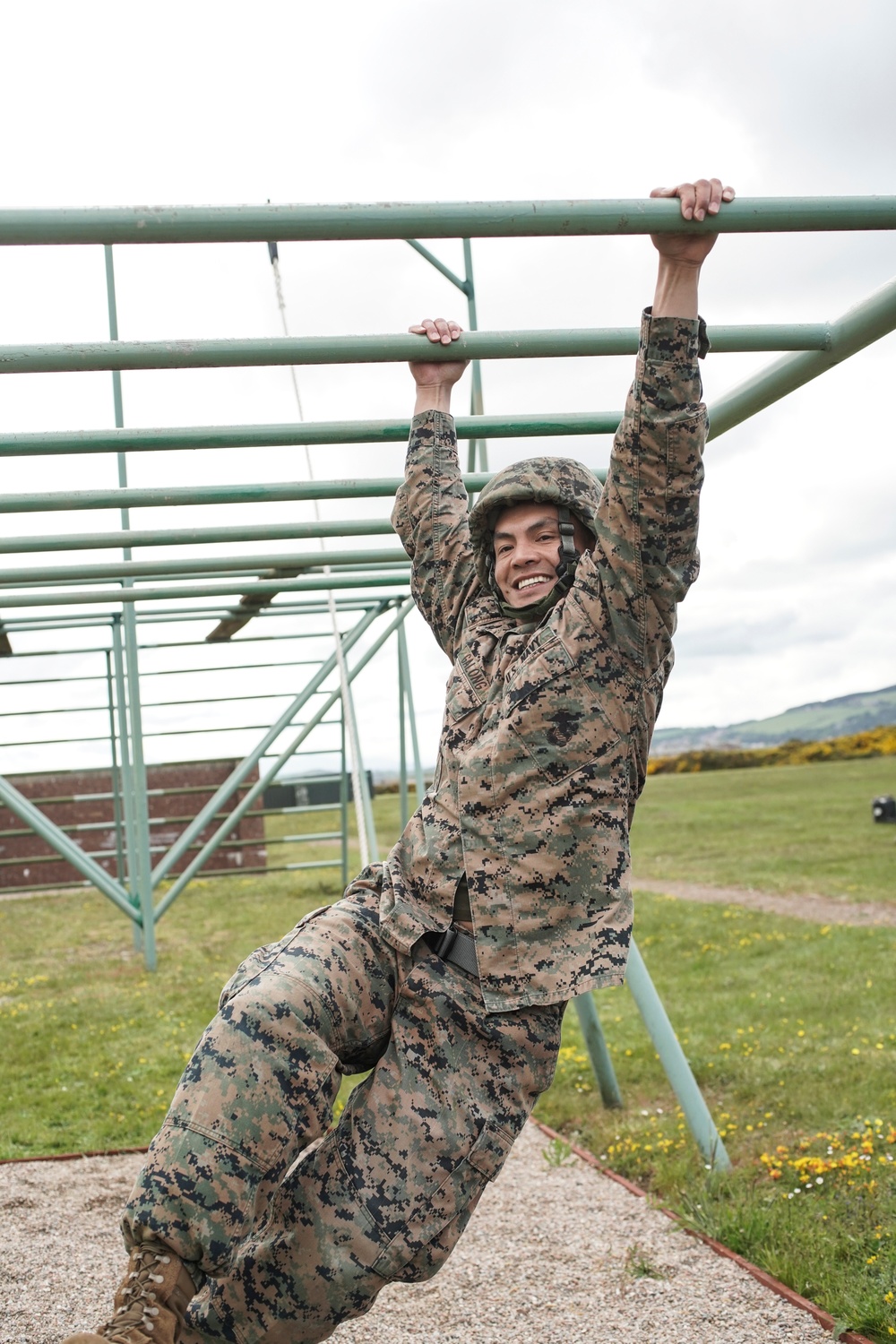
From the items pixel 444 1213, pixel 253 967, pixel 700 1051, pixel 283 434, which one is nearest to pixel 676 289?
pixel 283 434

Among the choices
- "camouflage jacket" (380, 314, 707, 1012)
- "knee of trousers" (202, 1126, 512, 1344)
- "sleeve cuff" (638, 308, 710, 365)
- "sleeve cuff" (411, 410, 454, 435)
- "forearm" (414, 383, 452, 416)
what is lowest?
"knee of trousers" (202, 1126, 512, 1344)

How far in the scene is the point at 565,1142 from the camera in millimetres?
5340

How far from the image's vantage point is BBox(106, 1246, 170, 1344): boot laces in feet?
6.51

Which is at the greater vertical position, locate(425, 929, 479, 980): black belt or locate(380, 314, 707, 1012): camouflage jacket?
locate(380, 314, 707, 1012): camouflage jacket

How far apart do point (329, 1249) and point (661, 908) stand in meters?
10.5

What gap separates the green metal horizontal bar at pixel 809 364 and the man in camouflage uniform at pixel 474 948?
78 centimetres

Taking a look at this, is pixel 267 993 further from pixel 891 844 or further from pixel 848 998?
pixel 891 844

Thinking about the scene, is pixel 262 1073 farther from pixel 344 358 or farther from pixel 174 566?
pixel 174 566

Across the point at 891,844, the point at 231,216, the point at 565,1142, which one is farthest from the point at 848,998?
the point at 891,844

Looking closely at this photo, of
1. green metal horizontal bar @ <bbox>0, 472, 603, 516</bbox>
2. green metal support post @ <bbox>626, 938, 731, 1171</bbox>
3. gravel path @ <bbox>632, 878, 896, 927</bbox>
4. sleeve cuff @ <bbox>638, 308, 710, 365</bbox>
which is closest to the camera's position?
sleeve cuff @ <bbox>638, 308, 710, 365</bbox>

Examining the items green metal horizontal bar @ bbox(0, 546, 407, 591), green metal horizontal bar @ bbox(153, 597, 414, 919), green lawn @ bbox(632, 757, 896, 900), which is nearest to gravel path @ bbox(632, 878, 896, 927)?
green lawn @ bbox(632, 757, 896, 900)

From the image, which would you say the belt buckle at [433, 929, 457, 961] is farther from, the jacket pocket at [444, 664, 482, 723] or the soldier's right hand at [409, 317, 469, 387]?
the soldier's right hand at [409, 317, 469, 387]

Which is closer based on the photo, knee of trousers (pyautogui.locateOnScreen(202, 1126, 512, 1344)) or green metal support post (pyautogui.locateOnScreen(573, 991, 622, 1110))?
knee of trousers (pyautogui.locateOnScreen(202, 1126, 512, 1344))

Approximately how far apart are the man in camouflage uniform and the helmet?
20 centimetres
